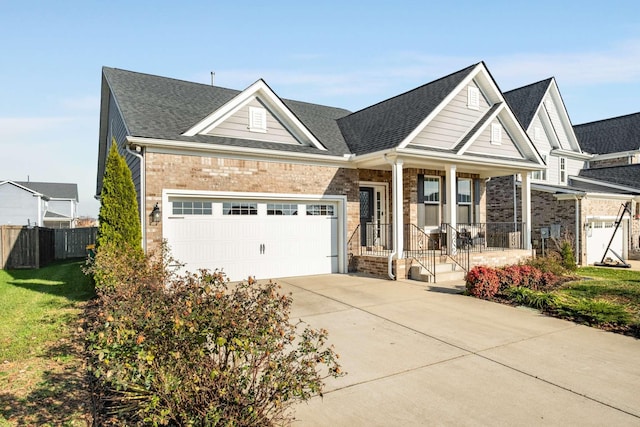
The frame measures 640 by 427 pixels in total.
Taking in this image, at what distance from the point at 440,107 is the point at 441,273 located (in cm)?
547

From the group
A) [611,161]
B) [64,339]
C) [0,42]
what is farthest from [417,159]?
[611,161]

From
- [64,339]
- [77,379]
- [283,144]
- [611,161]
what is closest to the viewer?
[77,379]

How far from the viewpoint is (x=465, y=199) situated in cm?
1487

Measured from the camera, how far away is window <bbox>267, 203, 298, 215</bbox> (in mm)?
11375

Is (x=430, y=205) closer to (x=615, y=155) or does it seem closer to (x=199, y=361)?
(x=199, y=361)

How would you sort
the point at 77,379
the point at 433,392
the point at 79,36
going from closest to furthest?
1. the point at 433,392
2. the point at 77,379
3. the point at 79,36

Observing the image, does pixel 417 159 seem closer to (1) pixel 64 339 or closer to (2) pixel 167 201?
(2) pixel 167 201

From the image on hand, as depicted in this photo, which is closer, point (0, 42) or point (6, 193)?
point (0, 42)

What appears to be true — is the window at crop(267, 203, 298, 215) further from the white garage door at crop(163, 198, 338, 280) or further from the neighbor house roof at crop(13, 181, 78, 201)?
the neighbor house roof at crop(13, 181, 78, 201)

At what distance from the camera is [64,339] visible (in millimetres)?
5832

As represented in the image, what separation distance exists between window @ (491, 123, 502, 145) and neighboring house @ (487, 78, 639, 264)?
4308 mm

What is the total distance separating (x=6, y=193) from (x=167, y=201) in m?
34.6

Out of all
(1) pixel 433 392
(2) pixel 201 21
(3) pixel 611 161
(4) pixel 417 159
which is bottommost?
(1) pixel 433 392

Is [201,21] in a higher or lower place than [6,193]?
higher
